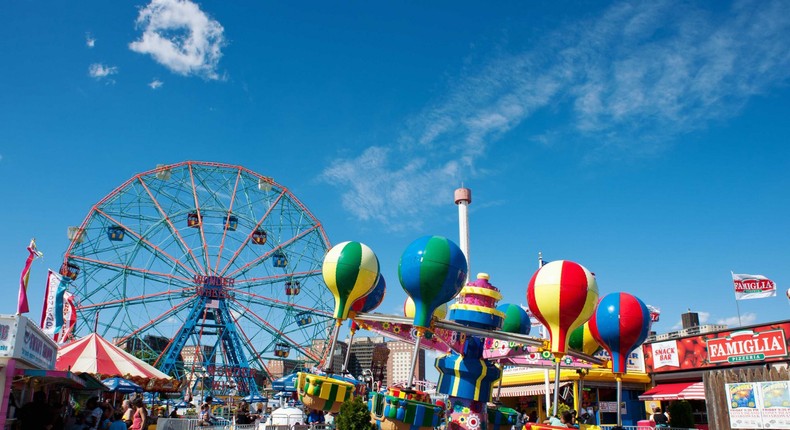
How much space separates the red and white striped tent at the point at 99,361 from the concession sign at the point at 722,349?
18.6 m

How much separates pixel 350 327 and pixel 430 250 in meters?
4.95

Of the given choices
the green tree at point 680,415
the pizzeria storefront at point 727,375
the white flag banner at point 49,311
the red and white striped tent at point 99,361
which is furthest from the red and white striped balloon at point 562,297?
the red and white striped tent at point 99,361

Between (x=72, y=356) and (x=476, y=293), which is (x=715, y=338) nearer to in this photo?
(x=476, y=293)

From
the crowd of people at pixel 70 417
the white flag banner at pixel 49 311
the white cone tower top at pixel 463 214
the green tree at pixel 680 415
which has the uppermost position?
the white cone tower top at pixel 463 214

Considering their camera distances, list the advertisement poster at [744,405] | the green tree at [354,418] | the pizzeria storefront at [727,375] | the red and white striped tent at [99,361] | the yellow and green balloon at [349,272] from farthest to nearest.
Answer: the red and white striped tent at [99,361] < the yellow and green balloon at [349,272] < the advertisement poster at [744,405] < the pizzeria storefront at [727,375] < the green tree at [354,418]

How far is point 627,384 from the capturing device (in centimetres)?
2422

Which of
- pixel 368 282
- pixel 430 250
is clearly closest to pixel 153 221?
pixel 368 282

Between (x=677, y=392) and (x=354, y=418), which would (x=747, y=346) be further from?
(x=354, y=418)

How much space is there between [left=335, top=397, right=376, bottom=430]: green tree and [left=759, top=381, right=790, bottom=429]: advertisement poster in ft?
26.1

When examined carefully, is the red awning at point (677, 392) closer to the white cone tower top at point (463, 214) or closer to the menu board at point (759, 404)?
the menu board at point (759, 404)

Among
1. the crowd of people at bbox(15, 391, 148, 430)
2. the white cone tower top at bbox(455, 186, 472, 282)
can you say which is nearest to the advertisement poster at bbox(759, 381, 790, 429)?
the crowd of people at bbox(15, 391, 148, 430)

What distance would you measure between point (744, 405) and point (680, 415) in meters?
4.66

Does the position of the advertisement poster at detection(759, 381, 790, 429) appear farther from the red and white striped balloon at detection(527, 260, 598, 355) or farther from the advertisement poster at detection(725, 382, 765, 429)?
the red and white striped balloon at detection(527, 260, 598, 355)

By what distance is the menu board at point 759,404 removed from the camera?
1190 centimetres
